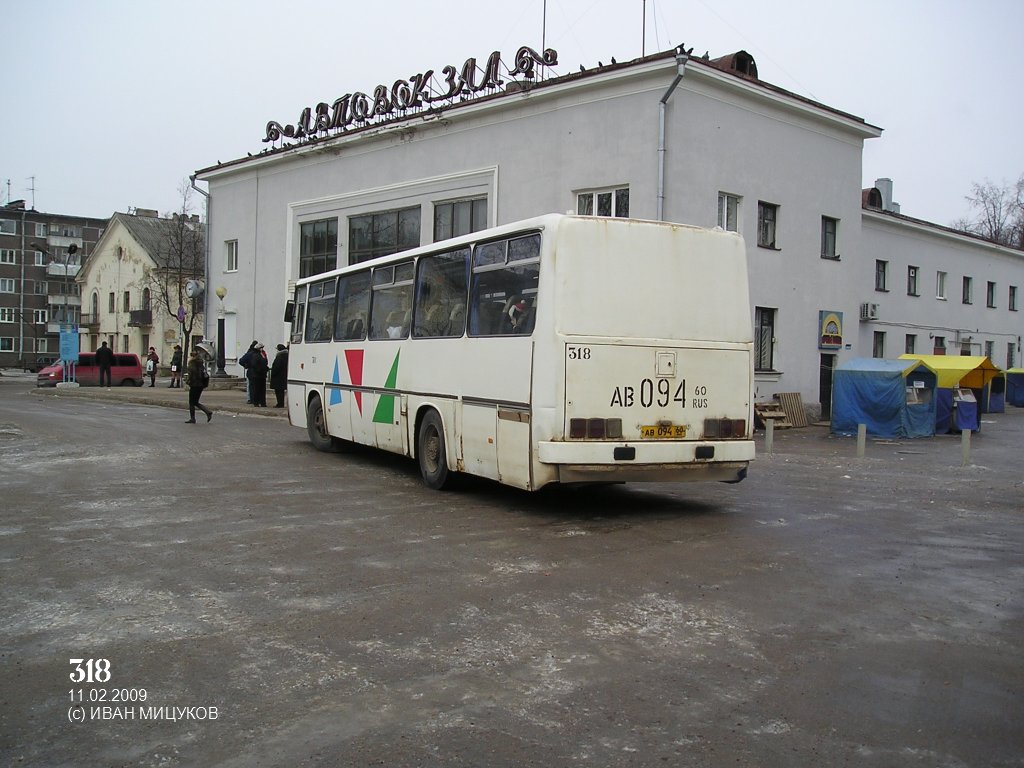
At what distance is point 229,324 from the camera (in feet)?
122

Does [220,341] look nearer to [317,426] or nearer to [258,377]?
[258,377]

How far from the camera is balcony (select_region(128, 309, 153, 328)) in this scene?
68.3 meters

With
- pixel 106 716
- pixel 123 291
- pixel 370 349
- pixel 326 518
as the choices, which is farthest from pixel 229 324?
pixel 123 291

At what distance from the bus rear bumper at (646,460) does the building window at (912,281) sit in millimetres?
29577

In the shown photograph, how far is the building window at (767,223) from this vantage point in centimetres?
2502

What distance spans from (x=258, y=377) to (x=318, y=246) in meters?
7.89

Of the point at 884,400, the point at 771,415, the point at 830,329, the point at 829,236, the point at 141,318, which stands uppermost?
the point at 829,236

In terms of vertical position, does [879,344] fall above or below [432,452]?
above

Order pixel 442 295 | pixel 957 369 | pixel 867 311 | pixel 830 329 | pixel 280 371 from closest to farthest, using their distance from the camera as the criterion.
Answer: pixel 442 295 → pixel 957 369 → pixel 280 371 → pixel 830 329 → pixel 867 311

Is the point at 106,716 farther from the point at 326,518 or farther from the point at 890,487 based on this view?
the point at 890,487

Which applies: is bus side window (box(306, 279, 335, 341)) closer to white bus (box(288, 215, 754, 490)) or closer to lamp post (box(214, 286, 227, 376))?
white bus (box(288, 215, 754, 490))

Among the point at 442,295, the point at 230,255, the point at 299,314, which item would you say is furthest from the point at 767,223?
the point at 230,255

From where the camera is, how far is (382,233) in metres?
30.3

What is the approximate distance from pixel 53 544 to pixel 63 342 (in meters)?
37.6
